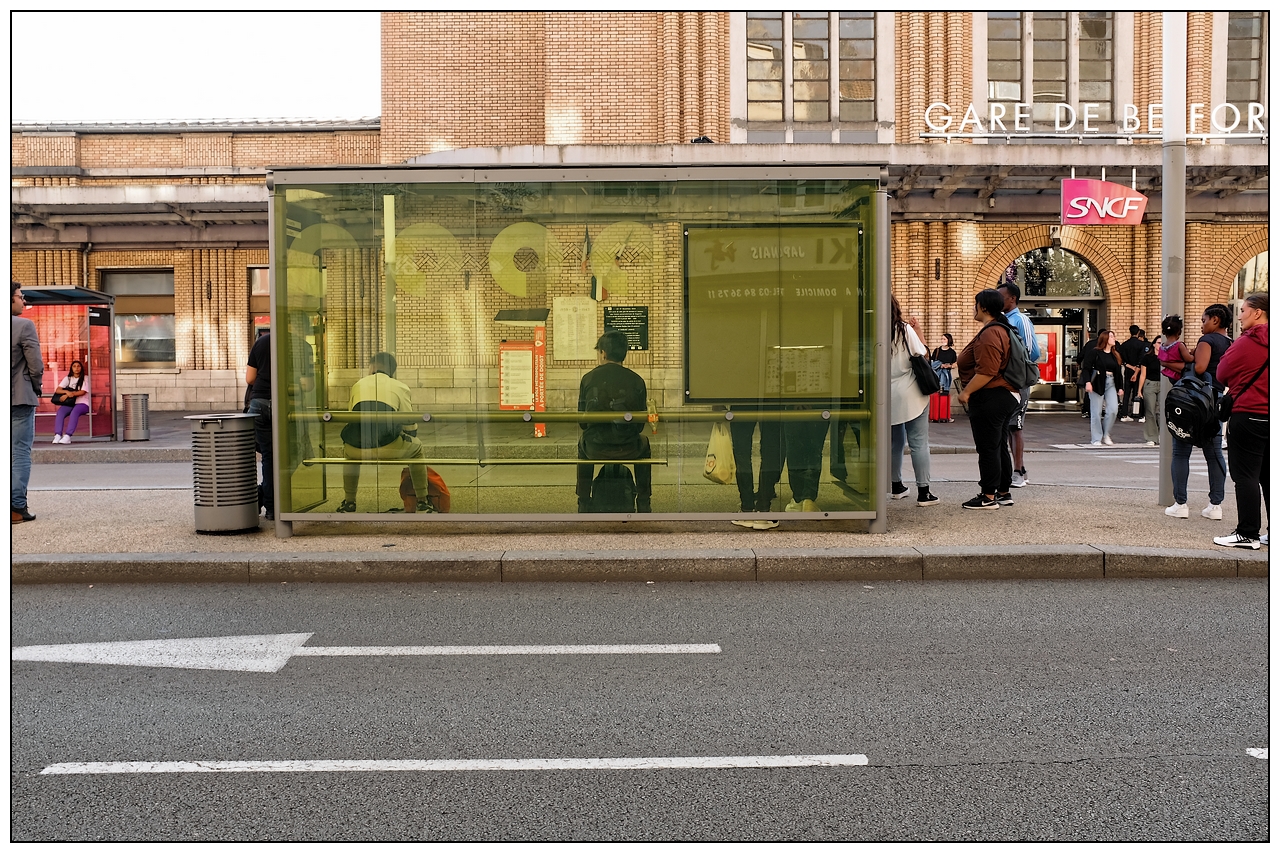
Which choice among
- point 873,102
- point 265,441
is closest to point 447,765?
point 265,441

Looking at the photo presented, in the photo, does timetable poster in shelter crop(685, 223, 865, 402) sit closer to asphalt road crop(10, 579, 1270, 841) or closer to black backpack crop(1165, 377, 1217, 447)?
asphalt road crop(10, 579, 1270, 841)

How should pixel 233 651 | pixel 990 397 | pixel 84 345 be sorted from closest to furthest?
1. pixel 233 651
2. pixel 990 397
3. pixel 84 345

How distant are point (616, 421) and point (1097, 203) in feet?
48.3

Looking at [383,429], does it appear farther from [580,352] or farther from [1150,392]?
[1150,392]

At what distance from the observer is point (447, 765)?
3.83 metres

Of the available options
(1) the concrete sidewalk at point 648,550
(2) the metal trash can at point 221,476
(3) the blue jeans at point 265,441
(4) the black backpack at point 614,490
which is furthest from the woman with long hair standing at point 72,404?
(4) the black backpack at point 614,490

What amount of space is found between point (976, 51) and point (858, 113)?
2860mm

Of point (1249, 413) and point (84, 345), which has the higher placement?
point (84, 345)

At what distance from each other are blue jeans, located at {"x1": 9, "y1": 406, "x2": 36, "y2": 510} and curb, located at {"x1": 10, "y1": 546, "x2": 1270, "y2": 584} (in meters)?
1.88

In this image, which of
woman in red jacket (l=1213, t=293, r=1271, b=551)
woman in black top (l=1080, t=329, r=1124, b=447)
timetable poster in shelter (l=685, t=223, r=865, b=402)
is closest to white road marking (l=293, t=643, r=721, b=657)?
timetable poster in shelter (l=685, t=223, r=865, b=402)

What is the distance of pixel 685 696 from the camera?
15.3 feet

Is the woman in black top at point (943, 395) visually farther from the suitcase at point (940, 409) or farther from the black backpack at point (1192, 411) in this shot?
the black backpack at point (1192, 411)

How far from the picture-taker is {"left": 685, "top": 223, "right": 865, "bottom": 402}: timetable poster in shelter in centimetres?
839

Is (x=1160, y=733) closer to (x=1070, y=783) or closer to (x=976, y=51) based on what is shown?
(x=1070, y=783)
